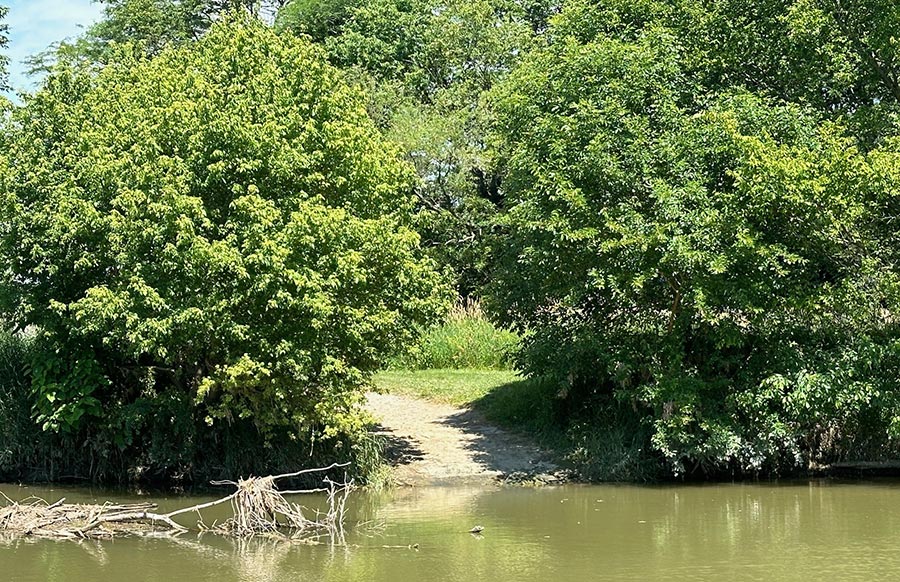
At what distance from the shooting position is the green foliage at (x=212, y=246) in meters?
14.7

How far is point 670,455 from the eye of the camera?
16.4 meters

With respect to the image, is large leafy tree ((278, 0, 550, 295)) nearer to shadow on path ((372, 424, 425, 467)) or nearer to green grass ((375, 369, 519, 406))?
green grass ((375, 369, 519, 406))

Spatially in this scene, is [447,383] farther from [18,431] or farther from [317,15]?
[317,15]

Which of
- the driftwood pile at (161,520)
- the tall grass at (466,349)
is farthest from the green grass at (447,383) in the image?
the driftwood pile at (161,520)

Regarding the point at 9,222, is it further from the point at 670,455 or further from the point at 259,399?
the point at 670,455

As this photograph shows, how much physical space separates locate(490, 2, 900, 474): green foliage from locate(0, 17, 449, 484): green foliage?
245cm

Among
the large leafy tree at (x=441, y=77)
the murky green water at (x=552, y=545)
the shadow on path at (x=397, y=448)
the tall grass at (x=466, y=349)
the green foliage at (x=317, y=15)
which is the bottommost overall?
the murky green water at (x=552, y=545)

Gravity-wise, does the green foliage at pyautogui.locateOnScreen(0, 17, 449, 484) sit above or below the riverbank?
above

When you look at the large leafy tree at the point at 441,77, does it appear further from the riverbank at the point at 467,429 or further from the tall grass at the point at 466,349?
the riverbank at the point at 467,429

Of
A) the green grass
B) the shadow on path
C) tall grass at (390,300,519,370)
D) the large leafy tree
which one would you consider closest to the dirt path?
the shadow on path

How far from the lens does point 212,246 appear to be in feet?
46.9

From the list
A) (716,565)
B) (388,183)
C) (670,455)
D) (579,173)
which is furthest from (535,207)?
(716,565)

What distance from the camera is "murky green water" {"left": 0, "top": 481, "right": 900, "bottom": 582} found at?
11.0 m

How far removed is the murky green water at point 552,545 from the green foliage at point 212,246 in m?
1.88
